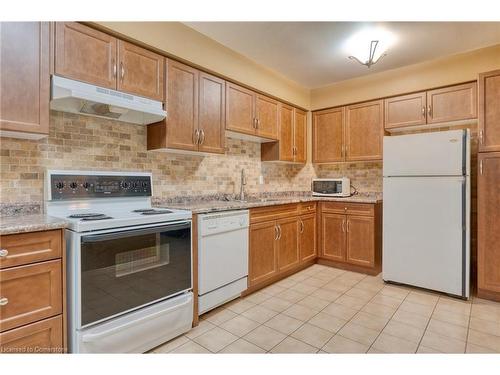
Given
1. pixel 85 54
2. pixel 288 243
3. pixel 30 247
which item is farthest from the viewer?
pixel 288 243

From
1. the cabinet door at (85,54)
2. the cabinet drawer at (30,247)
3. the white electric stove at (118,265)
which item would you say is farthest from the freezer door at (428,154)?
the cabinet drawer at (30,247)

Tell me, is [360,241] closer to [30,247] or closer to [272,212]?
[272,212]

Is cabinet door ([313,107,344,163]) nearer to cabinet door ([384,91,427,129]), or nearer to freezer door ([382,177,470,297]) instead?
cabinet door ([384,91,427,129])

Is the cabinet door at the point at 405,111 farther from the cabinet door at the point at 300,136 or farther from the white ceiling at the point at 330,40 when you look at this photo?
the cabinet door at the point at 300,136

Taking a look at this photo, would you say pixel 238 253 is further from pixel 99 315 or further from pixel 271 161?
pixel 271 161

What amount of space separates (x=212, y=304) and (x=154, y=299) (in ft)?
2.04

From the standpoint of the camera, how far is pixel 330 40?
8.86 feet

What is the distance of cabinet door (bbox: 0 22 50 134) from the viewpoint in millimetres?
1599

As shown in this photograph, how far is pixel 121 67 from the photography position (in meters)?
2.12

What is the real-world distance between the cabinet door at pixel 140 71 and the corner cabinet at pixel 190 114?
3.6 inches

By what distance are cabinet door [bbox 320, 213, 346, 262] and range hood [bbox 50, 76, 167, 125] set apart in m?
2.45

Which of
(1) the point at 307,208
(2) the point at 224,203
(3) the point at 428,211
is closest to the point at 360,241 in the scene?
(1) the point at 307,208

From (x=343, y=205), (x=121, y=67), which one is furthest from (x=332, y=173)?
(x=121, y=67)

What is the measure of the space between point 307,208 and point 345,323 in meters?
1.58
